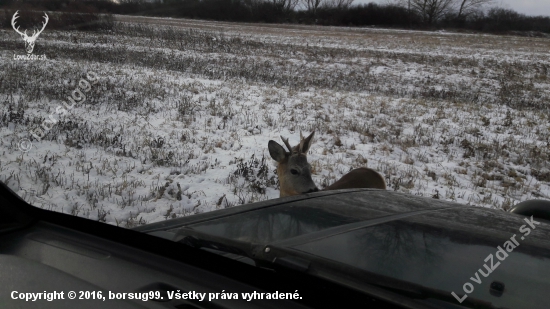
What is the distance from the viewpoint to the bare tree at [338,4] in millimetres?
55656

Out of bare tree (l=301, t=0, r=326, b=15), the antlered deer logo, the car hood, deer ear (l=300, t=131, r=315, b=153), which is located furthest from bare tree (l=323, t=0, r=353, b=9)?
the car hood

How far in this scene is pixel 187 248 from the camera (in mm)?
1731

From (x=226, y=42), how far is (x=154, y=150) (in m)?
17.7

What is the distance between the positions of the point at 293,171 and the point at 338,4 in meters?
54.6

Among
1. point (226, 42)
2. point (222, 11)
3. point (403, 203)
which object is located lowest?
point (403, 203)

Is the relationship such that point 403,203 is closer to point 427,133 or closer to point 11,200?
point 11,200

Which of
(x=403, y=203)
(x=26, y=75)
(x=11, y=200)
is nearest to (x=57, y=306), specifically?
(x=11, y=200)

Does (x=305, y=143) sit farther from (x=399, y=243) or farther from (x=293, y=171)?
(x=399, y=243)

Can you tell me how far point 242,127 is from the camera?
29.4 ft

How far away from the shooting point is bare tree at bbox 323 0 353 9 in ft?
183

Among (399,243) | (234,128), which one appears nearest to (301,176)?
(399,243)

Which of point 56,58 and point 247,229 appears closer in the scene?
point 247,229

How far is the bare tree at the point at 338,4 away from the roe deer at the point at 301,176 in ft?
176

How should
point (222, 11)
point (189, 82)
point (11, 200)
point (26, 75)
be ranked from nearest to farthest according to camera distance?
1. point (11, 200)
2. point (26, 75)
3. point (189, 82)
4. point (222, 11)
